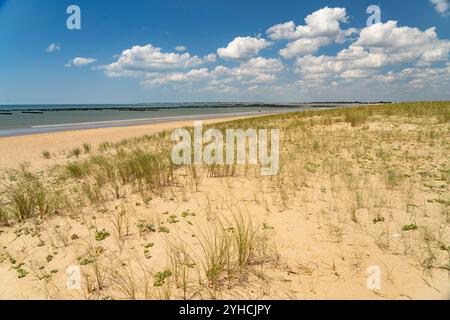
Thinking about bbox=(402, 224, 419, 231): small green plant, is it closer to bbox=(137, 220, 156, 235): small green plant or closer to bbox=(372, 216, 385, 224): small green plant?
bbox=(372, 216, 385, 224): small green plant

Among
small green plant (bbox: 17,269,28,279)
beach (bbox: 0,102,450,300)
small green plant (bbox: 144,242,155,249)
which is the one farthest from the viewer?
small green plant (bbox: 144,242,155,249)

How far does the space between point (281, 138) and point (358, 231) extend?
9981 mm

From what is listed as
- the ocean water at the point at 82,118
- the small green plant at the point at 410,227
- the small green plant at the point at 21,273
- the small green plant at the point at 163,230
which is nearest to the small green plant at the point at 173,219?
the small green plant at the point at 163,230

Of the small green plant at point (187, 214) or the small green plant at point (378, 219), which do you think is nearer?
the small green plant at point (378, 219)

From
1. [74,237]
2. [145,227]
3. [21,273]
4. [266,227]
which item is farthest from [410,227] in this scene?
[21,273]

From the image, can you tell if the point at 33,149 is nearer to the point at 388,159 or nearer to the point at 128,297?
the point at 128,297

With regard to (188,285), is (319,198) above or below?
above

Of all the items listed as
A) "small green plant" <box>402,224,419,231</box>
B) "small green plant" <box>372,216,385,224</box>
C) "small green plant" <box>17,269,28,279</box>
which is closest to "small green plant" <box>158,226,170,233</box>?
"small green plant" <box>17,269,28,279</box>

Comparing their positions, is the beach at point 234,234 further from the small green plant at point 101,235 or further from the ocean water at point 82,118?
the ocean water at point 82,118

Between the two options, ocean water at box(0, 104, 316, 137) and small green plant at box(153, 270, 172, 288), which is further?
ocean water at box(0, 104, 316, 137)

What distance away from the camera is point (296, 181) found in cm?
715

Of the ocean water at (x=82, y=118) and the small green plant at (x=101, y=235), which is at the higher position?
the ocean water at (x=82, y=118)

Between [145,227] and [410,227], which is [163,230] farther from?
[410,227]

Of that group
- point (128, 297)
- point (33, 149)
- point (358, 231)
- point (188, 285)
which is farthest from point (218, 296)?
point (33, 149)
